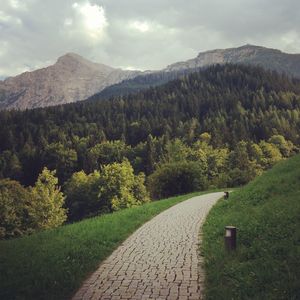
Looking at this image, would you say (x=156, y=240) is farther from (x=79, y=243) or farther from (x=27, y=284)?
(x=27, y=284)

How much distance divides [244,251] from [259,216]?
4772 mm

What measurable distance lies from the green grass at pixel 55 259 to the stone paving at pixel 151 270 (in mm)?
483

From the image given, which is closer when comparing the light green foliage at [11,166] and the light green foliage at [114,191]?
the light green foliage at [114,191]

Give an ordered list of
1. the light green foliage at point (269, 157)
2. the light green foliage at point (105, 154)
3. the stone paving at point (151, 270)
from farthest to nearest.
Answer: the light green foliage at point (105, 154), the light green foliage at point (269, 157), the stone paving at point (151, 270)

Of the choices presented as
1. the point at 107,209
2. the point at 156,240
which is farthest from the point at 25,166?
the point at 156,240

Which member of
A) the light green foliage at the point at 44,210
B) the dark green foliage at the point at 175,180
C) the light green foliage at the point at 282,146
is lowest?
the light green foliage at the point at 44,210

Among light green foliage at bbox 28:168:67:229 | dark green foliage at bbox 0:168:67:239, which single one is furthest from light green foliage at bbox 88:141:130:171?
dark green foliage at bbox 0:168:67:239

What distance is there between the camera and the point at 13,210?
59.2 m

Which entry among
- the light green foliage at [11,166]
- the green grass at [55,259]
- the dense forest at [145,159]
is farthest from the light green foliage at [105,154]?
the green grass at [55,259]

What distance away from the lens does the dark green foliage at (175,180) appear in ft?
189

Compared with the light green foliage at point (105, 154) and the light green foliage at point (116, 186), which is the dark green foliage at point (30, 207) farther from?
the light green foliage at point (105, 154)

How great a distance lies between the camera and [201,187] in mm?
60625

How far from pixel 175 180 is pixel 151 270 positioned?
45.1m

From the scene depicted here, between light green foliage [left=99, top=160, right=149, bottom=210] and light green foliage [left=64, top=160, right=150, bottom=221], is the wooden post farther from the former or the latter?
light green foliage [left=99, top=160, right=149, bottom=210]
